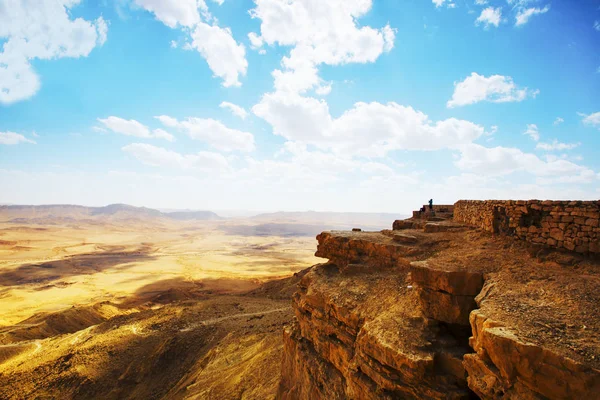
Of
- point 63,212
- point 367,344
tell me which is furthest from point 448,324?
point 63,212

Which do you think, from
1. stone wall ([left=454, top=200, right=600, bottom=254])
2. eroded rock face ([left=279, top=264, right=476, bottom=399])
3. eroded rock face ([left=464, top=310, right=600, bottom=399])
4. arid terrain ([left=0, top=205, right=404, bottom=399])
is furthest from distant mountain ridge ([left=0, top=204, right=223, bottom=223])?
eroded rock face ([left=464, top=310, right=600, bottom=399])

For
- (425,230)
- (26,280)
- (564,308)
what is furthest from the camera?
(26,280)

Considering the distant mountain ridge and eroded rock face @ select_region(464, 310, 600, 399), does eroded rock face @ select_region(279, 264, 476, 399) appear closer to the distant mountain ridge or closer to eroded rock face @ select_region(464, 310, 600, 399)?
eroded rock face @ select_region(464, 310, 600, 399)

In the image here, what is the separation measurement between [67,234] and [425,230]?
4796 inches

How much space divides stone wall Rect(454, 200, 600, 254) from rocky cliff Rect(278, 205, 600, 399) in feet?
1.21

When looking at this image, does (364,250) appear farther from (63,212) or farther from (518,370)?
(63,212)

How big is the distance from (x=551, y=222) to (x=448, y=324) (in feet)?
13.5

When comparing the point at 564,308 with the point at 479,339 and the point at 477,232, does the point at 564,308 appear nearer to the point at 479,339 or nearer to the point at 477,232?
the point at 479,339

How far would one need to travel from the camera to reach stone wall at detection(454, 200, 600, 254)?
6.80 m

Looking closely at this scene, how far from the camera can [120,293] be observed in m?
34.7

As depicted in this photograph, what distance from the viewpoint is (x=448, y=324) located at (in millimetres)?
7238

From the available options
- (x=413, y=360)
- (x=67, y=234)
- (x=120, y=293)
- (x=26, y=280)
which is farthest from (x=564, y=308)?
(x=67, y=234)

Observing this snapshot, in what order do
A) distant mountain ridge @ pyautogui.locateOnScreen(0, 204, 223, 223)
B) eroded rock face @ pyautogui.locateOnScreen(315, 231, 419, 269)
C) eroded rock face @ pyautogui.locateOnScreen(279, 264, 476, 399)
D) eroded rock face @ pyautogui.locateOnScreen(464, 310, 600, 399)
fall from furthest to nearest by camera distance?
distant mountain ridge @ pyautogui.locateOnScreen(0, 204, 223, 223), eroded rock face @ pyautogui.locateOnScreen(315, 231, 419, 269), eroded rock face @ pyautogui.locateOnScreen(279, 264, 476, 399), eroded rock face @ pyautogui.locateOnScreen(464, 310, 600, 399)

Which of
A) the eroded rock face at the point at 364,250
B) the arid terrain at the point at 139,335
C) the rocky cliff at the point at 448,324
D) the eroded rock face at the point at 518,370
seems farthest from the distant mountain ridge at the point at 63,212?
the eroded rock face at the point at 518,370
